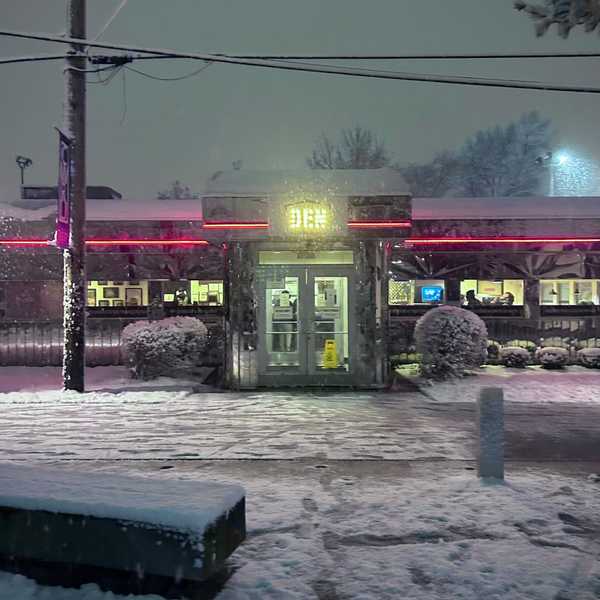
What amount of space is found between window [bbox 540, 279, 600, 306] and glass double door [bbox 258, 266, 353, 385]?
8134 millimetres

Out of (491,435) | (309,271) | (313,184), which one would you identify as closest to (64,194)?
(313,184)

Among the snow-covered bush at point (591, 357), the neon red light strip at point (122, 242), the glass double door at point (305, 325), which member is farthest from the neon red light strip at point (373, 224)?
the snow-covered bush at point (591, 357)

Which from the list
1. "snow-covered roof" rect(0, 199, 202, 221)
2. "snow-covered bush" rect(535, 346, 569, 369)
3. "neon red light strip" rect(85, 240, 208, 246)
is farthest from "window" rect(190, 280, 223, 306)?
"snow-covered bush" rect(535, 346, 569, 369)

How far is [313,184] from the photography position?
43.1ft

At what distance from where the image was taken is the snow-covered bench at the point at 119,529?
3.87m

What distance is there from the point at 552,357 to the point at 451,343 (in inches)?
148

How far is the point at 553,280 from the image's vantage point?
18.9 meters

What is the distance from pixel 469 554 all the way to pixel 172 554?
7.02 ft

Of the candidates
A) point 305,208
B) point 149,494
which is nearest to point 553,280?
point 305,208

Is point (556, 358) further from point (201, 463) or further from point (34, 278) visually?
point (34, 278)

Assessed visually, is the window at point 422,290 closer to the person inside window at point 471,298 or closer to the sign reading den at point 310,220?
the person inside window at point 471,298

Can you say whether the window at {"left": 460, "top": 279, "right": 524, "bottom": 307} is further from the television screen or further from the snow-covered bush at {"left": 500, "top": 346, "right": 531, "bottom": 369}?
the snow-covered bush at {"left": 500, "top": 346, "right": 531, "bottom": 369}

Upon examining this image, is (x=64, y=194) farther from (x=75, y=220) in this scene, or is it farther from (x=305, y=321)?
(x=305, y=321)

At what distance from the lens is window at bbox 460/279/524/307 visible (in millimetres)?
18641
